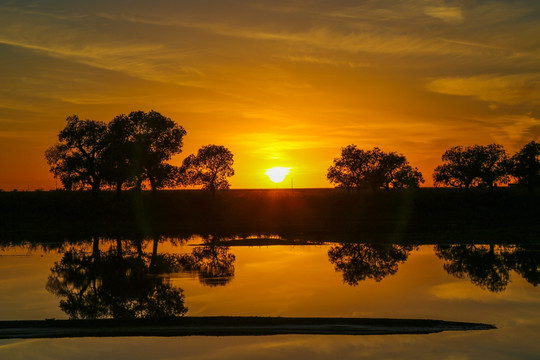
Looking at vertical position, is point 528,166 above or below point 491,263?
above

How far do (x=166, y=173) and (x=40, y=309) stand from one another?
67271 millimetres

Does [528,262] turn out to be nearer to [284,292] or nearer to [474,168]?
[284,292]

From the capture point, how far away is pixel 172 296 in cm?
2895

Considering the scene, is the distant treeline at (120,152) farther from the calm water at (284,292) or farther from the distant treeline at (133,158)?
the calm water at (284,292)

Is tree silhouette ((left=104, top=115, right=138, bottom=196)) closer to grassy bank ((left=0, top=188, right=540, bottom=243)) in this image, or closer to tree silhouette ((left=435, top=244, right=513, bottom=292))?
grassy bank ((left=0, top=188, right=540, bottom=243))

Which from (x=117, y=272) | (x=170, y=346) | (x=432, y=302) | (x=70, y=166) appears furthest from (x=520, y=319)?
(x=70, y=166)

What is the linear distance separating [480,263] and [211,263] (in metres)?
23.4

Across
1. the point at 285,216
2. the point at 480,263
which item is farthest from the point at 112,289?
the point at 285,216

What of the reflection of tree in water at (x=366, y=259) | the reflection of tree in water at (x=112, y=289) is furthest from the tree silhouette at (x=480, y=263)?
the reflection of tree in water at (x=112, y=289)

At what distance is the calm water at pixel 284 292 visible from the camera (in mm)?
19828

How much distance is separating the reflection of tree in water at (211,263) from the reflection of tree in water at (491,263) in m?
17.6

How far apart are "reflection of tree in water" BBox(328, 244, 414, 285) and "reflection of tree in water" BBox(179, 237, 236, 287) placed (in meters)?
9.06

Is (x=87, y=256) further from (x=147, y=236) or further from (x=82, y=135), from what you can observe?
(x=82, y=135)

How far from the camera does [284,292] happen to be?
30188 mm
